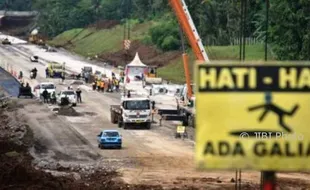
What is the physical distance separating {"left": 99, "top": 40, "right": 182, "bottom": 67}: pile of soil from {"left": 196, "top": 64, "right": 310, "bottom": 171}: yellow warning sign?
10041 cm

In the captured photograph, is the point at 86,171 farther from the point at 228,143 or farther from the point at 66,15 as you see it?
the point at 66,15

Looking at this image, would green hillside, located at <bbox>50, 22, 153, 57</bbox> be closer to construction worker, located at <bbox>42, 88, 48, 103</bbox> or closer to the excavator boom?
construction worker, located at <bbox>42, 88, 48, 103</bbox>

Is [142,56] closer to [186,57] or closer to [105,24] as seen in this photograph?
[105,24]

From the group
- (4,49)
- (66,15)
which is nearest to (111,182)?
(4,49)

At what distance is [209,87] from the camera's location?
10320mm

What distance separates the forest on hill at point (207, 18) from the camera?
242ft

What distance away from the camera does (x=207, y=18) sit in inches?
4429

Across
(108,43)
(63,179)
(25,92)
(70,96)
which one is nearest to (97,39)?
(108,43)

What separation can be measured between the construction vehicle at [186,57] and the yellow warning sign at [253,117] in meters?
40.6

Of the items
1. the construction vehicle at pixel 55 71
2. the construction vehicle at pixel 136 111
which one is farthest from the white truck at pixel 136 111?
the construction vehicle at pixel 55 71

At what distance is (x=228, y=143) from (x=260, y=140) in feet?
1.39

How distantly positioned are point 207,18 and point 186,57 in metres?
57.0

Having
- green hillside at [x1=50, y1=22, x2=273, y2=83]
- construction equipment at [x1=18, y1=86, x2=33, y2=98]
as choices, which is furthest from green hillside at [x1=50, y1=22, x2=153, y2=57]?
construction equipment at [x1=18, y1=86, x2=33, y2=98]

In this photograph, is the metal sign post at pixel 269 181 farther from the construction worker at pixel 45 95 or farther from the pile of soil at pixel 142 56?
the pile of soil at pixel 142 56
